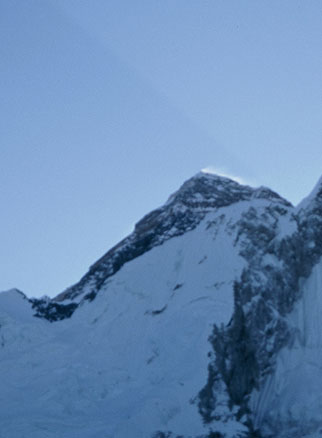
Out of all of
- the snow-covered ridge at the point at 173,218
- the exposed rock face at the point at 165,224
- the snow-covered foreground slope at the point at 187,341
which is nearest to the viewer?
the snow-covered foreground slope at the point at 187,341

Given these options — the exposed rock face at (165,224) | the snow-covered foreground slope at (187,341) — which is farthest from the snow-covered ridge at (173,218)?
the snow-covered foreground slope at (187,341)

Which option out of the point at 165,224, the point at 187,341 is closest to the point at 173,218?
the point at 165,224

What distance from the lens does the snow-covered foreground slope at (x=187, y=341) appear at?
148 ft

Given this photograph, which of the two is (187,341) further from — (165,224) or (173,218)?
(173,218)

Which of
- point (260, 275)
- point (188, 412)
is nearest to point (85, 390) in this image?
point (188, 412)

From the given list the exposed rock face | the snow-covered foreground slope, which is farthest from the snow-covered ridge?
the snow-covered foreground slope

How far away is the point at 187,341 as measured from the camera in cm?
4981

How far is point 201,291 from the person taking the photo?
2109 inches

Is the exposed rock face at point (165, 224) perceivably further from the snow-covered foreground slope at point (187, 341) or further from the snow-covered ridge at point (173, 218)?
the snow-covered foreground slope at point (187, 341)

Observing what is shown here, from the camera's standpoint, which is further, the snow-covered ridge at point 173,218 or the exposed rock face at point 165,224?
the snow-covered ridge at point 173,218

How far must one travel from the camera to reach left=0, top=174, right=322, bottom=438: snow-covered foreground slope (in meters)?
45.1

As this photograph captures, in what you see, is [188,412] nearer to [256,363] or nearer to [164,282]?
[256,363]

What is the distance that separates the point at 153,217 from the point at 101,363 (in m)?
28.7

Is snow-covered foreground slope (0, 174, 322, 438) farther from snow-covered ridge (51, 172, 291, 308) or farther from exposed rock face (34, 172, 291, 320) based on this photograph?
snow-covered ridge (51, 172, 291, 308)
